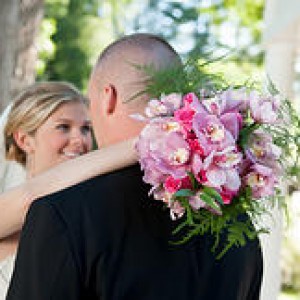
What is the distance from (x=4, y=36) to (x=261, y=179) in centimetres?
523

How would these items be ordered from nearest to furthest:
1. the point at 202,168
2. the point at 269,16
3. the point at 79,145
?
the point at 202,168
the point at 79,145
the point at 269,16

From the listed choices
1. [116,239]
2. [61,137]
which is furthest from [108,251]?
[61,137]

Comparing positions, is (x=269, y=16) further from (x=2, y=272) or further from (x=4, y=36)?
(x=2, y=272)

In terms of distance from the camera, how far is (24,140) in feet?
14.1

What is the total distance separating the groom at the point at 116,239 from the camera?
2436 millimetres

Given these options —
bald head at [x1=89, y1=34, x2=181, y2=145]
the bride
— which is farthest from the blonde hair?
bald head at [x1=89, y1=34, x2=181, y2=145]

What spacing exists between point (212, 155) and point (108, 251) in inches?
15.8

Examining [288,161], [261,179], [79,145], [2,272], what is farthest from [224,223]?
[2,272]

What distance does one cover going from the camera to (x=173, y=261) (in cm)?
260

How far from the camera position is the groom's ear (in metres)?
2.59

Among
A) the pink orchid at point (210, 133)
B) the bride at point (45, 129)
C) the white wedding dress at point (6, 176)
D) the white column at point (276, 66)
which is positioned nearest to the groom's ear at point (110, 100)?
the pink orchid at point (210, 133)

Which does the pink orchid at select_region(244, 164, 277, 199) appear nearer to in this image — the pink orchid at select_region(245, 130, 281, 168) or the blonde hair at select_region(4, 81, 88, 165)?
the pink orchid at select_region(245, 130, 281, 168)

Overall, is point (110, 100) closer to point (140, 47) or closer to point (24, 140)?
point (140, 47)

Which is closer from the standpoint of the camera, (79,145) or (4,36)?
(79,145)
